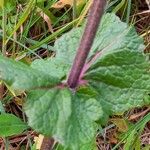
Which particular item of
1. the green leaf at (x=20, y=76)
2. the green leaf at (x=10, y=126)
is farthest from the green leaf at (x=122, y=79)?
the green leaf at (x=10, y=126)

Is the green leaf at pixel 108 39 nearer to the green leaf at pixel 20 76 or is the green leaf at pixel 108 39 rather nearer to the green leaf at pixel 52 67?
the green leaf at pixel 52 67

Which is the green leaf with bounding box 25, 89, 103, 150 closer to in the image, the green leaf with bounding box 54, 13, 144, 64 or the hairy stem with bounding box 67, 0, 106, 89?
the hairy stem with bounding box 67, 0, 106, 89

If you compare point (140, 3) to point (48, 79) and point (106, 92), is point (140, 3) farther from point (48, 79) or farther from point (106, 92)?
point (48, 79)

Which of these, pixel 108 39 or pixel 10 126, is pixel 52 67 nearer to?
pixel 108 39

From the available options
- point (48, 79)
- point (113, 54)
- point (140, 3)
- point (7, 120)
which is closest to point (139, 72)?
point (113, 54)

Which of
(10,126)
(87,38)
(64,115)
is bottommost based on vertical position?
(10,126)

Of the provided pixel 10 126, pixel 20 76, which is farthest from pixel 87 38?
pixel 10 126
